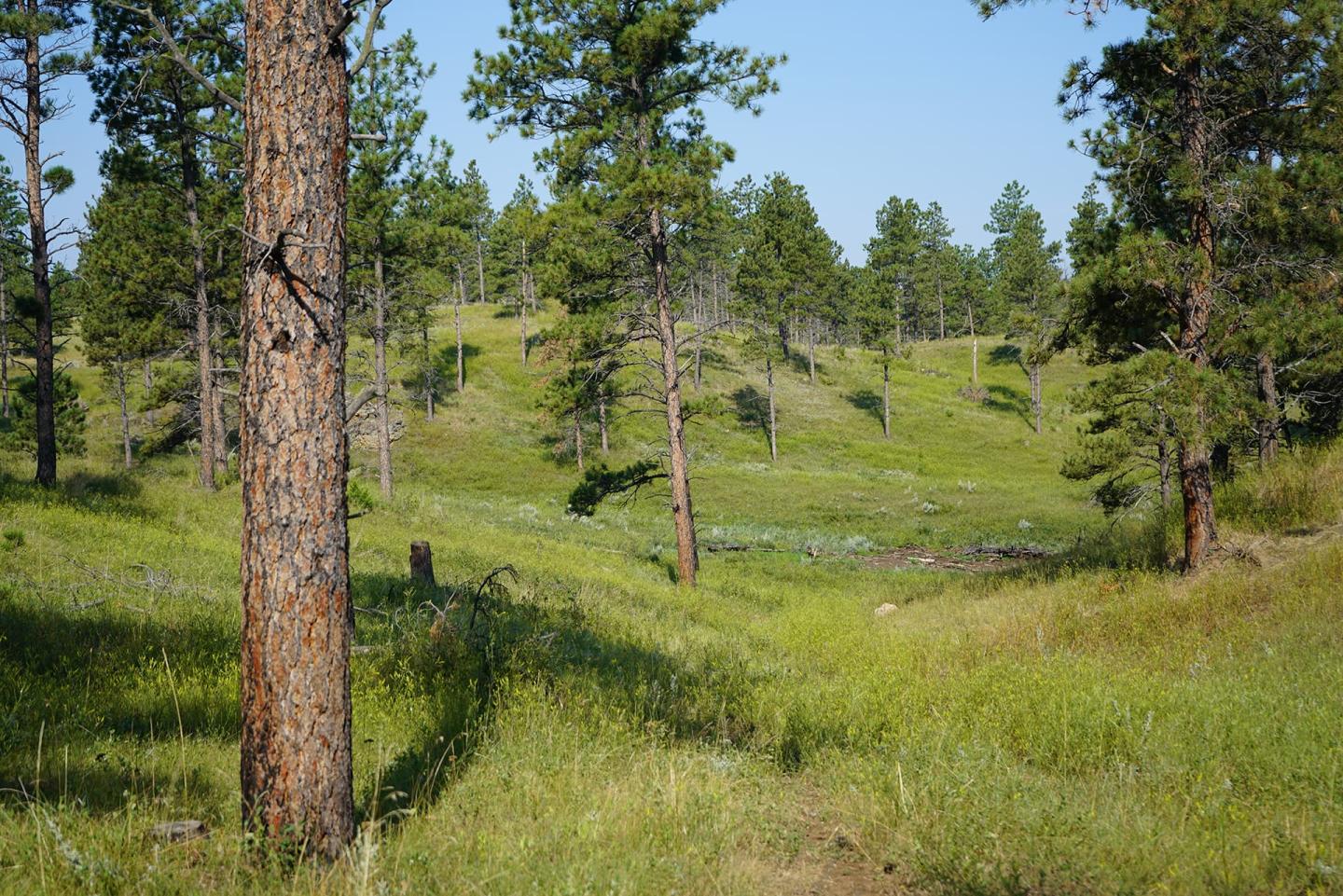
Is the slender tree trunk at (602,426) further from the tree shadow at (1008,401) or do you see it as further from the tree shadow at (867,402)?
the tree shadow at (1008,401)

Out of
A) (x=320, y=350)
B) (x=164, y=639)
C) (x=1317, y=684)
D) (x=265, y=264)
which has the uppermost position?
(x=265, y=264)

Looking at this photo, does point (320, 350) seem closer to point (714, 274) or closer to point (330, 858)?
point (330, 858)

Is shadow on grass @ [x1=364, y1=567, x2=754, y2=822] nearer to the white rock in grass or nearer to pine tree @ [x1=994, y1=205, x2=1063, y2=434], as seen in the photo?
the white rock in grass

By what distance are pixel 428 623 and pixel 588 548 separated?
14.0 m

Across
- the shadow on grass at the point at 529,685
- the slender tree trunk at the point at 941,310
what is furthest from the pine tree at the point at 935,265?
the shadow on grass at the point at 529,685

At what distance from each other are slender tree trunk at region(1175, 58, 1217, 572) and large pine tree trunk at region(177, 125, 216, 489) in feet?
70.0

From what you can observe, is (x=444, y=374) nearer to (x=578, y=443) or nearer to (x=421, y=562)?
(x=578, y=443)

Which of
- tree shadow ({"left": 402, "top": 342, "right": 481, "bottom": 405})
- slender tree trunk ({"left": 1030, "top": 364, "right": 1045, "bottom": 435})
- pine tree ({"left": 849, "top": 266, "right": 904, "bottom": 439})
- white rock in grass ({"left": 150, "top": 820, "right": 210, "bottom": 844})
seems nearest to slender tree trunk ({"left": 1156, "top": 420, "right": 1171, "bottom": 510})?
white rock in grass ({"left": 150, "top": 820, "right": 210, "bottom": 844})

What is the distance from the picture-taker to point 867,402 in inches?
2422

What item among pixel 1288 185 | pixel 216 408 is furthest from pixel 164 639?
pixel 216 408

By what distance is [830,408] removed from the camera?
59.3 meters

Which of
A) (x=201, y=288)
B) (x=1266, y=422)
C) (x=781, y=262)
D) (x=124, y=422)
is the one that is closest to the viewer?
(x=1266, y=422)

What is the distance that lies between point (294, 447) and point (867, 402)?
6031 cm

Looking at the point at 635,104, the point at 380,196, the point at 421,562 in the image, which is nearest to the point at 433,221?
Answer: the point at 380,196
